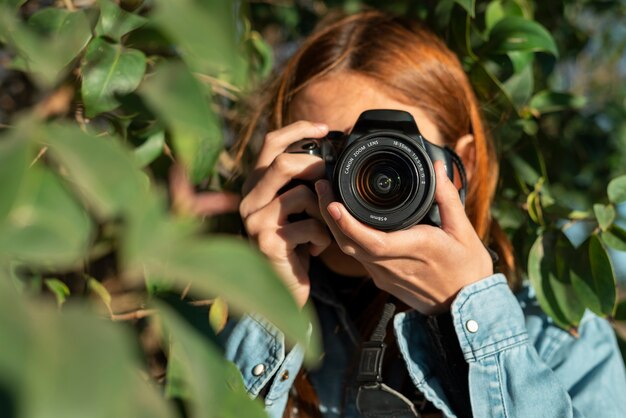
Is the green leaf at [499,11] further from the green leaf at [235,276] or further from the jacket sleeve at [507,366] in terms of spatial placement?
the green leaf at [235,276]

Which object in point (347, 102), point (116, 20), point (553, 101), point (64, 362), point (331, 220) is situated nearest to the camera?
point (64, 362)

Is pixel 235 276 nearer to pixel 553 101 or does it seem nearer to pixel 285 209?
pixel 285 209

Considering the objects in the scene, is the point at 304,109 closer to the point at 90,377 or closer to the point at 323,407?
the point at 323,407

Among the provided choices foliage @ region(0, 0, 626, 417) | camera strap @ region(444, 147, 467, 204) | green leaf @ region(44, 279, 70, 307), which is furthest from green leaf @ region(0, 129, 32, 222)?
camera strap @ region(444, 147, 467, 204)

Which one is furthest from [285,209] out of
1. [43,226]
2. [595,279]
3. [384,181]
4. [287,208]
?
[43,226]

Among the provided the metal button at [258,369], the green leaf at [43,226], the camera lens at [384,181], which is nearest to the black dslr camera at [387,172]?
the camera lens at [384,181]

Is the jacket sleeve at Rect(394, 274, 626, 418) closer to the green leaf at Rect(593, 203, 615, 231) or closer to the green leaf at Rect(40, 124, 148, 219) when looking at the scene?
the green leaf at Rect(593, 203, 615, 231)

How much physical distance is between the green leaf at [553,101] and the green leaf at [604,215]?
0.71ft

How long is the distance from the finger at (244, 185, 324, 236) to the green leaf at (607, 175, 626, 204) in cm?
33

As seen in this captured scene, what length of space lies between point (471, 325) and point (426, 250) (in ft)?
0.30

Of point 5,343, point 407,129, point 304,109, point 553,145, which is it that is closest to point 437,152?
point 407,129

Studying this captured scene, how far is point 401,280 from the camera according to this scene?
0.80 meters

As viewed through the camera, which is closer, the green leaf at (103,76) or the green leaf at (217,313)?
the green leaf at (103,76)

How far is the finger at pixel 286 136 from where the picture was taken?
2.79ft
